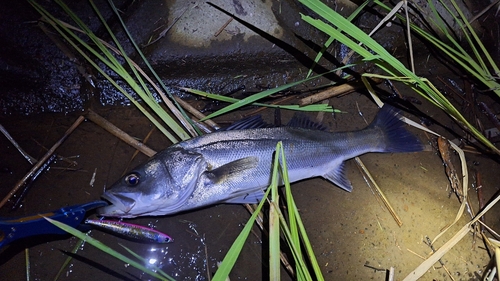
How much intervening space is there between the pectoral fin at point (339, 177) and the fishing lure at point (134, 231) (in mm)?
1596

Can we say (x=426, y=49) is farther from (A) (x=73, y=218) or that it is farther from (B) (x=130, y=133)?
(A) (x=73, y=218)

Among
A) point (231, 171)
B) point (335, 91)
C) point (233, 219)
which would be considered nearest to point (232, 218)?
point (233, 219)

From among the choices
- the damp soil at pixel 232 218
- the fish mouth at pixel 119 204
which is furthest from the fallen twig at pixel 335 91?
the fish mouth at pixel 119 204

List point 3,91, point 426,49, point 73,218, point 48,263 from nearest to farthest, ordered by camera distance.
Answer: point 73,218 < point 48,263 < point 3,91 < point 426,49

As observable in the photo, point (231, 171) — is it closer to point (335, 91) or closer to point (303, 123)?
point (303, 123)

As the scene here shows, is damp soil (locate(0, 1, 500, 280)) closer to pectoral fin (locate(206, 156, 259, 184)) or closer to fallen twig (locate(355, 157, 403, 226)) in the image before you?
fallen twig (locate(355, 157, 403, 226))

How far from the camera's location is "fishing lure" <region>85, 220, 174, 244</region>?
3178 mm

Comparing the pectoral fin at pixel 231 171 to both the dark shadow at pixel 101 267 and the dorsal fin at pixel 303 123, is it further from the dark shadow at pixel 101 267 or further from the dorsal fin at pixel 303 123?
the dark shadow at pixel 101 267

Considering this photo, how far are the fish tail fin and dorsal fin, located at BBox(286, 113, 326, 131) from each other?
0.51m

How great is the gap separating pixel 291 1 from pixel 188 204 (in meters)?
2.40

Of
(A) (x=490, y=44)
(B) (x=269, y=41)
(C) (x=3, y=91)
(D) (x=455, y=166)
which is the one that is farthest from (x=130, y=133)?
(A) (x=490, y=44)

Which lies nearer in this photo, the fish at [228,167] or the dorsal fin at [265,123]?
the fish at [228,167]

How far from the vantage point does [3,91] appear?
3578 millimetres

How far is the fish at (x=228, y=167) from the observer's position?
121 inches
